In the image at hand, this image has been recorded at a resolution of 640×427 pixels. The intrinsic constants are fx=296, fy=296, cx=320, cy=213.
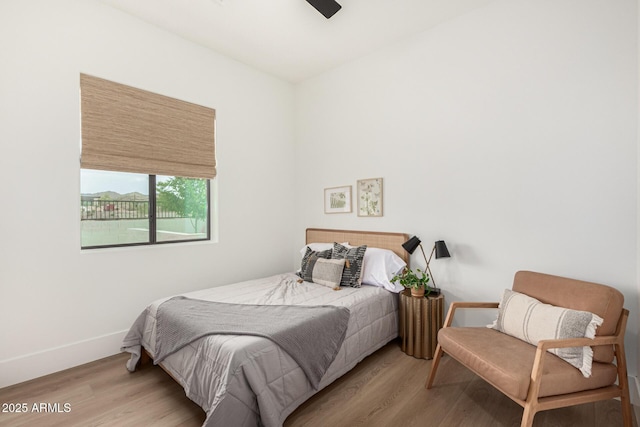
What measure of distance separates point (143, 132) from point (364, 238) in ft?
8.23

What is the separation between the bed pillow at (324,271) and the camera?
2.91 meters

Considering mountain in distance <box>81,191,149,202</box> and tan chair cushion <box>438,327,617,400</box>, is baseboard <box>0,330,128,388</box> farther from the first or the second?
tan chair cushion <box>438,327,617,400</box>

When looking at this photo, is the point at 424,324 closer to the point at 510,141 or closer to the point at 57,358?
the point at 510,141

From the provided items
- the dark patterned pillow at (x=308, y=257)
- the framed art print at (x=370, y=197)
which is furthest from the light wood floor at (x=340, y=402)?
the framed art print at (x=370, y=197)

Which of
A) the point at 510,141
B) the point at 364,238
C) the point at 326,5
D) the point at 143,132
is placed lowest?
the point at 364,238

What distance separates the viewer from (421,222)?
9.81 ft

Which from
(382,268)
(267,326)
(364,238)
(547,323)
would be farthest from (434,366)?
(364,238)

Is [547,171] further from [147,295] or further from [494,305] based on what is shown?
[147,295]

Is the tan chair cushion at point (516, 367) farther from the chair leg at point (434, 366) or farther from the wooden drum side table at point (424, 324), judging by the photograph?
the wooden drum side table at point (424, 324)

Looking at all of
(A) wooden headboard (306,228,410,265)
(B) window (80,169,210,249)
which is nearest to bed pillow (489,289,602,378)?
(A) wooden headboard (306,228,410,265)

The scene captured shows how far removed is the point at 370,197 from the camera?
3387 mm

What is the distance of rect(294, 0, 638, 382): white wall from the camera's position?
6.72 ft

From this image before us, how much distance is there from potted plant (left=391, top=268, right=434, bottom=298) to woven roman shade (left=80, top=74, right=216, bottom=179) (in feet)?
7.56

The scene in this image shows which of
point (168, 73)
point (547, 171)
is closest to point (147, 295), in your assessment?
point (168, 73)
